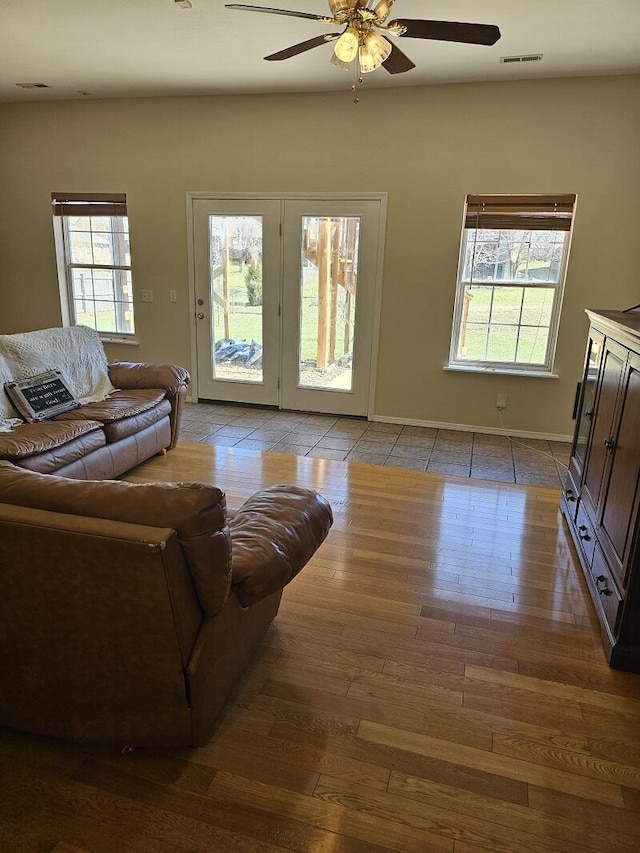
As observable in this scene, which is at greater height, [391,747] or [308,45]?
[308,45]

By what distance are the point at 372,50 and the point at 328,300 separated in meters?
2.79

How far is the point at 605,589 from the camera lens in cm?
231

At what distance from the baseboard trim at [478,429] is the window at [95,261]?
3.05 metres

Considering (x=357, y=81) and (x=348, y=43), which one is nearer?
(x=348, y=43)

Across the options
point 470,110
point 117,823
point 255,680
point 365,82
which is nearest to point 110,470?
point 255,680

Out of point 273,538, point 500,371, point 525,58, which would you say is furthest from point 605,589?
point 525,58

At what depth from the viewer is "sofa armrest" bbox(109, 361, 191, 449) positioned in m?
4.20

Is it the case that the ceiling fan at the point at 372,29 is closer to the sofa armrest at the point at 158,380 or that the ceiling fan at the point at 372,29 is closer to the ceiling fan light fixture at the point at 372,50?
the ceiling fan light fixture at the point at 372,50

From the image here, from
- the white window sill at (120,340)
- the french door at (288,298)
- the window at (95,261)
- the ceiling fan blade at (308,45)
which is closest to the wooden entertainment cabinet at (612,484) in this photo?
the ceiling fan blade at (308,45)

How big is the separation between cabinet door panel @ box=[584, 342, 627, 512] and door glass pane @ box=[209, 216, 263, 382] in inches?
141

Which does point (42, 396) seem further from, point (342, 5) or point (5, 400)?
point (342, 5)

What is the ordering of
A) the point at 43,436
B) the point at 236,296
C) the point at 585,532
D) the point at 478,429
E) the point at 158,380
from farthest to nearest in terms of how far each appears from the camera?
the point at 236,296, the point at 478,429, the point at 158,380, the point at 43,436, the point at 585,532

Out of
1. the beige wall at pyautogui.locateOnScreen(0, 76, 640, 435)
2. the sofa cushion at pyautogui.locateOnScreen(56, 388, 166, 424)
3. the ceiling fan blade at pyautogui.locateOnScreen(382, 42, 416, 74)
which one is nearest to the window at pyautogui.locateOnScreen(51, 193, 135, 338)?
the beige wall at pyautogui.locateOnScreen(0, 76, 640, 435)

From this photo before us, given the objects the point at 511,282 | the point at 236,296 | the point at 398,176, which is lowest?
the point at 236,296
